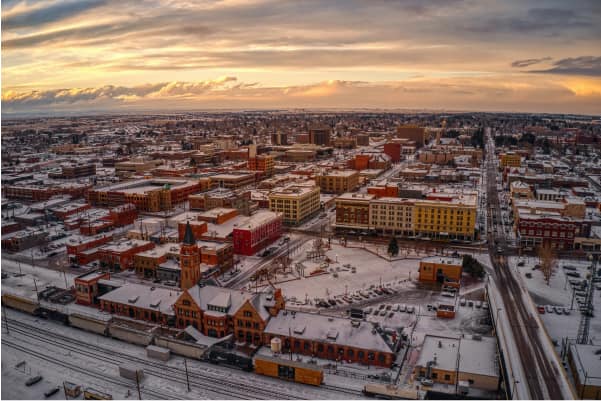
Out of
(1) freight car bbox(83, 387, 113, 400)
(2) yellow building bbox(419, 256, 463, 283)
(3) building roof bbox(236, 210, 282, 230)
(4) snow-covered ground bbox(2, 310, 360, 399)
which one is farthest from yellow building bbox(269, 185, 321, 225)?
(1) freight car bbox(83, 387, 113, 400)

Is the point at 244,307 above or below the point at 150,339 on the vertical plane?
above

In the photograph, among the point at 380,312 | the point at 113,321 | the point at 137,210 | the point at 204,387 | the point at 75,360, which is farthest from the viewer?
the point at 137,210

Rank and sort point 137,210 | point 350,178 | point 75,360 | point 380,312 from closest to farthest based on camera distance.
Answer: point 75,360 → point 380,312 → point 137,210 → point 350,178

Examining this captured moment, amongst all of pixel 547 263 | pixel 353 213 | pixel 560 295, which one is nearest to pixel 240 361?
pixel 560 295

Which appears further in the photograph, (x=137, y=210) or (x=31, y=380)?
(x=137, y=210)

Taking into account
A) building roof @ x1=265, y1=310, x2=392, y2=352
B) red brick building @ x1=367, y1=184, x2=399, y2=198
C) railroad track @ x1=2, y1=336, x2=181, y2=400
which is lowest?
railroad track @ x1=2, y1=336, x2=181, y2=400

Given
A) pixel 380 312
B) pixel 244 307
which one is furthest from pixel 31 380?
pixel 380 312

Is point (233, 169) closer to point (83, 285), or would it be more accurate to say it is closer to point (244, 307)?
point (83, 285)

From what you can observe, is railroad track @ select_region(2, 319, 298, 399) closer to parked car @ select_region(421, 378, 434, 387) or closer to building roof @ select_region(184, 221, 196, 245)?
parked car @ select_region(421, 378, 434, 387)
